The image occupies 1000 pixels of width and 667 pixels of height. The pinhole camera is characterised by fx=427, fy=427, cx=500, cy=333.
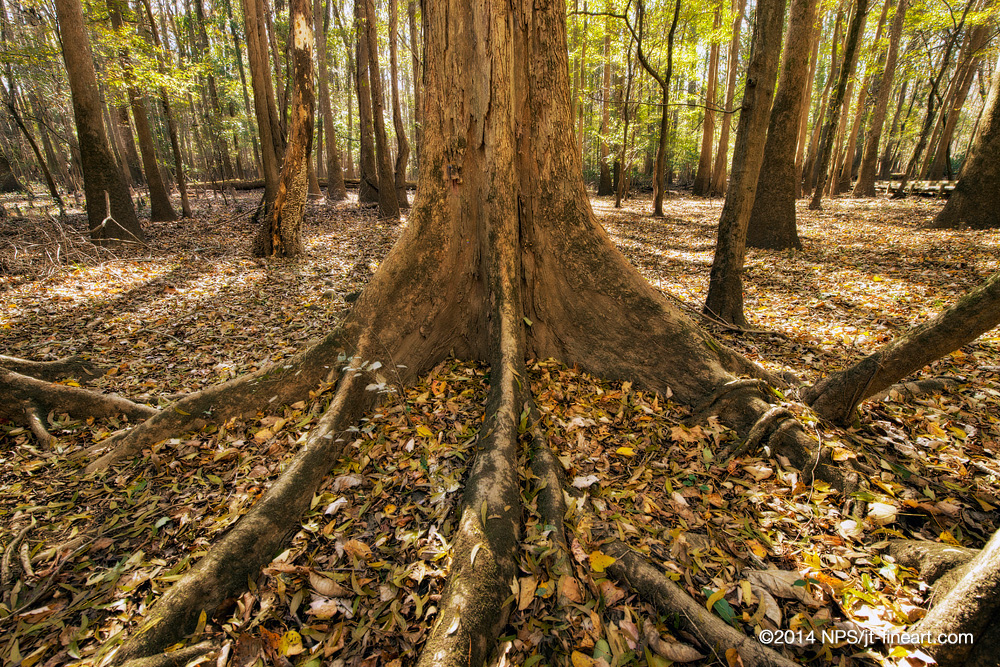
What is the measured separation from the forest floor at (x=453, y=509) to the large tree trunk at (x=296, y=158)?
4159 mm

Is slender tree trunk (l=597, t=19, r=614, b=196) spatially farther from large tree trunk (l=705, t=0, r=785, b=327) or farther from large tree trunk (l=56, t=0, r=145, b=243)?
large tree trunk (l=56, t=0, r=145, b=243)

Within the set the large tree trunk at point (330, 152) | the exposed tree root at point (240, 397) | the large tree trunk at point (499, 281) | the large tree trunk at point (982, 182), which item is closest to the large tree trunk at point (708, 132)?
the large tree trunk at point (982, 182)

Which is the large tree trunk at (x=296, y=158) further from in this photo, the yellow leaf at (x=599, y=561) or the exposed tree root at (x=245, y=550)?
the yellow leaf at (x=599, y=561)

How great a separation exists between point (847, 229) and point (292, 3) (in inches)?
529

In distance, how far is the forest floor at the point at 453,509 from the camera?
6.58ft

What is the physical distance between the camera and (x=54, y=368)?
13.2 feet

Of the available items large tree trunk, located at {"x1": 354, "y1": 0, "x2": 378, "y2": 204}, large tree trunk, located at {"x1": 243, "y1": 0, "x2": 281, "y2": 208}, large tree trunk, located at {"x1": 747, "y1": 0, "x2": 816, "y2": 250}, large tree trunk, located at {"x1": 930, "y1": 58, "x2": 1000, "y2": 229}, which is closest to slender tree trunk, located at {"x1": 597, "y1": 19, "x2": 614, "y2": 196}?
large tree trunk, located at {"x1": 747, "y1": 0, "x2": 816, "y2": 250}

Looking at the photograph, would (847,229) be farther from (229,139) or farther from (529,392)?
(229,139)

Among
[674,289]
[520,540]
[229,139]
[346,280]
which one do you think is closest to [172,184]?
[229,139]

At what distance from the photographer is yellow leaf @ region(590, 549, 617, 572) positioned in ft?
7.25

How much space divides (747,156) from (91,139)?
11.9m

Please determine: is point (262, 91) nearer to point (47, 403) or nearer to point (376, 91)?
point (376, 91)

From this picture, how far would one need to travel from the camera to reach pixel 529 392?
3396 millimetres

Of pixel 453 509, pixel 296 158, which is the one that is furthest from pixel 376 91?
pixel 453 509
